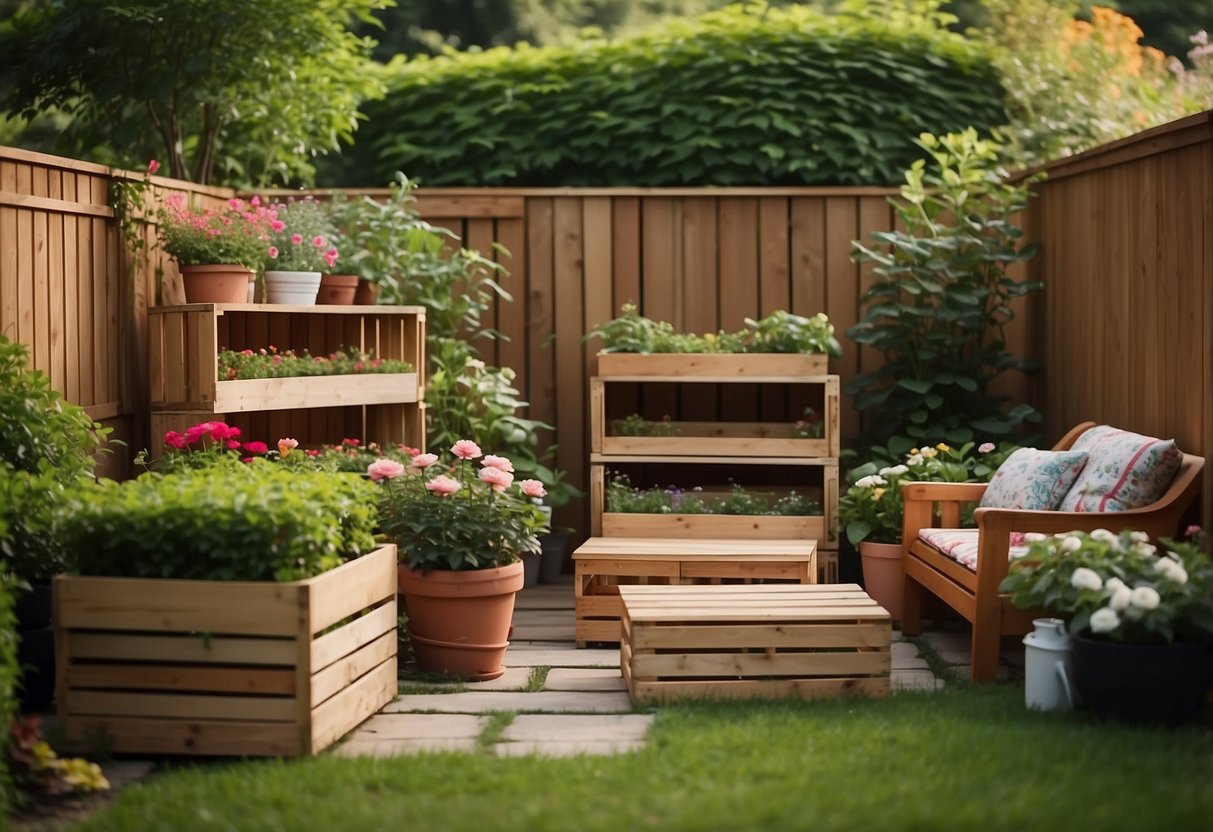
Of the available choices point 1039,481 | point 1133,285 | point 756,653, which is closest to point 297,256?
point 756,653

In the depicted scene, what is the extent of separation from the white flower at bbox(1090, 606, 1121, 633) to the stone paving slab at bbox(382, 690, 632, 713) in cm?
141

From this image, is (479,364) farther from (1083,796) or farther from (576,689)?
(1083,796)

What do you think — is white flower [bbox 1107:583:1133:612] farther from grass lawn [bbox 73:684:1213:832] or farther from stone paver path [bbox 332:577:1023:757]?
stone paver path [bbox 332:577:1023:757]

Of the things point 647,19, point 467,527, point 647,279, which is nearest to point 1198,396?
point 467,527

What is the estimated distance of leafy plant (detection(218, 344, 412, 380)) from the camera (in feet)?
18.7

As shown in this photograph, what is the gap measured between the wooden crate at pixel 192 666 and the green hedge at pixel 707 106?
176 inches

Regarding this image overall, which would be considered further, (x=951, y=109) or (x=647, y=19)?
(x=647, y=19)

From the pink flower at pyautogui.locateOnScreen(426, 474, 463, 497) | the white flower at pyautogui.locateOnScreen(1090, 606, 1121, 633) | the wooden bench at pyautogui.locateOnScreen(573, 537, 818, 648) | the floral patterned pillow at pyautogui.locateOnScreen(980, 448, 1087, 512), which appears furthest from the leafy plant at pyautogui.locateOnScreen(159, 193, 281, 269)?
the white flower at pyautogui.locateOnScreen(1090, 606, 1121, 633)

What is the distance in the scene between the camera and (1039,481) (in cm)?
518

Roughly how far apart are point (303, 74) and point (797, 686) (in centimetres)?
419

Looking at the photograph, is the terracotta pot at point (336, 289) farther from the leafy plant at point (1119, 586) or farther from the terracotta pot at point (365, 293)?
the leafy plant at point (1119, 586)

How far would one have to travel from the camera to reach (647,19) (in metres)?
15.5

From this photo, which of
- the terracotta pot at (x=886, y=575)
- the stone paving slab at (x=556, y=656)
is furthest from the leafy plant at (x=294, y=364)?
the terracotta pot at (x=886, y=575)

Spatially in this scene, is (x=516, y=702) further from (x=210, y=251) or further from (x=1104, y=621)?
(x=210, y=251)
